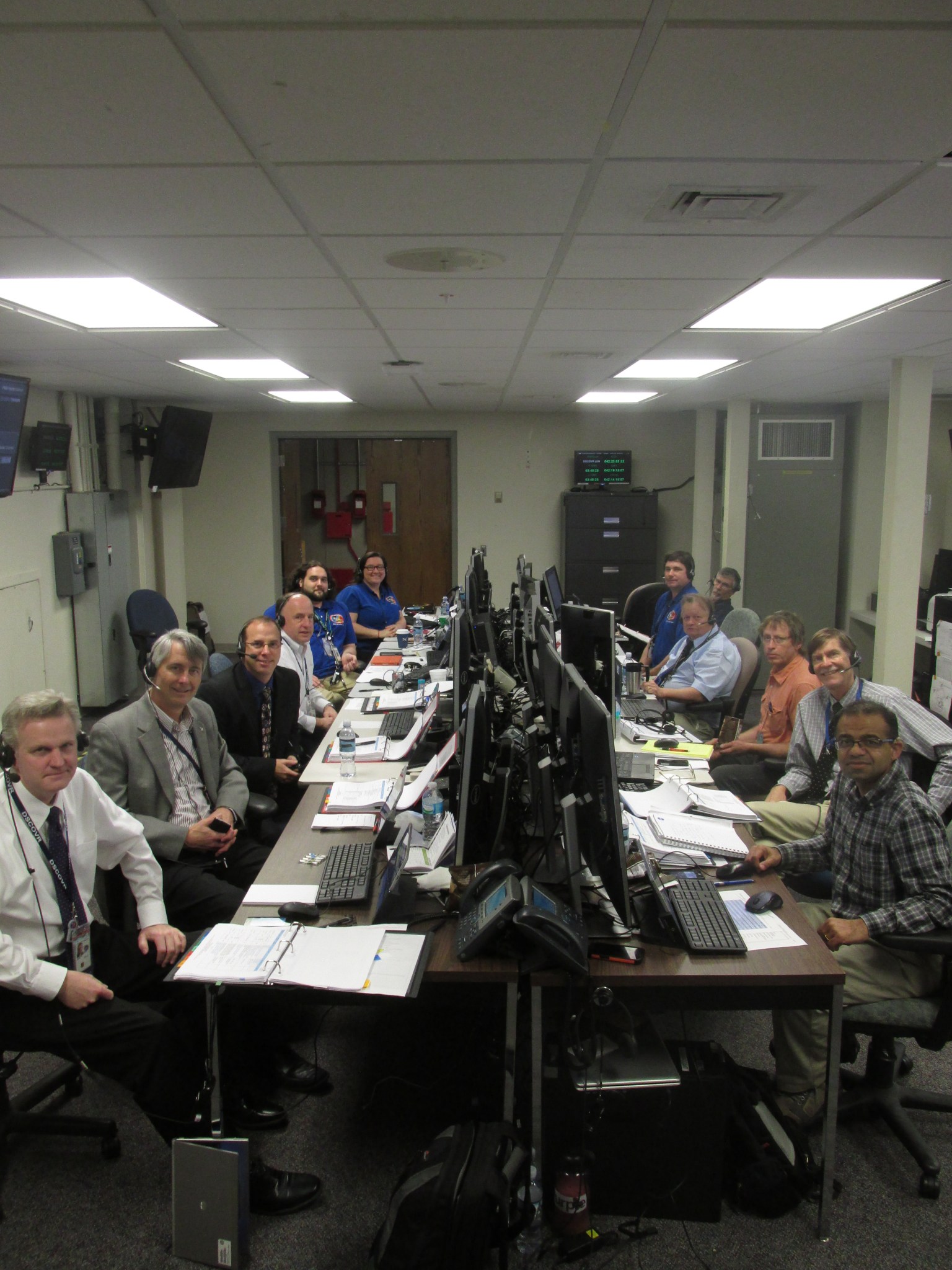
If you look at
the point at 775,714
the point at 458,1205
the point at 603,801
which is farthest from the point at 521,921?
the point at 775,714

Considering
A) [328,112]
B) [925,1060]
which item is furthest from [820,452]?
[328,112]

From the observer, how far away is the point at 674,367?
17.3ft

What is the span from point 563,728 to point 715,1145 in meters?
1.06

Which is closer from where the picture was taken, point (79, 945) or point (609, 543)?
point (79, 945)

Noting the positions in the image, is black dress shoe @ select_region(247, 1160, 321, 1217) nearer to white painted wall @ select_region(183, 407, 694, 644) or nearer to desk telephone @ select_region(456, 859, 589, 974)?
desk telephone @ select_region(456, 859, 589, 974)

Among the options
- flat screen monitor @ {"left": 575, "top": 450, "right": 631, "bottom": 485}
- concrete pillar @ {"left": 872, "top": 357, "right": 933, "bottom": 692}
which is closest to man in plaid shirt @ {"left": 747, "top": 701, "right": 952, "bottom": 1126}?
concrete pillar @ {"left": 872, "top": 357, "right": 933, "bottom": 692}

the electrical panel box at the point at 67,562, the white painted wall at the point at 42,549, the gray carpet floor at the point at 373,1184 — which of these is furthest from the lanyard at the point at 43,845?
the electrical panel box at the point at 67,562

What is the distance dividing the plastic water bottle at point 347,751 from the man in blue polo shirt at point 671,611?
2626 mm

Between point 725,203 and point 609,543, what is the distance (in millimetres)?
6093

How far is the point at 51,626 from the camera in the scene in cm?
639

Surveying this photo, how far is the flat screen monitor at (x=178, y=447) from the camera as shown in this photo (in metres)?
7.32

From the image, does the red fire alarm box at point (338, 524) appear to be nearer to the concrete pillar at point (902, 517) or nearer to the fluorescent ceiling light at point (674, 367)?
the fluorescent ceiling light at point (674, 367)

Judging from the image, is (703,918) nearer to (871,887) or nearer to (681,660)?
(871,887)

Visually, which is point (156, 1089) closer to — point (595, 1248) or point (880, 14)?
point (595, 1248)
